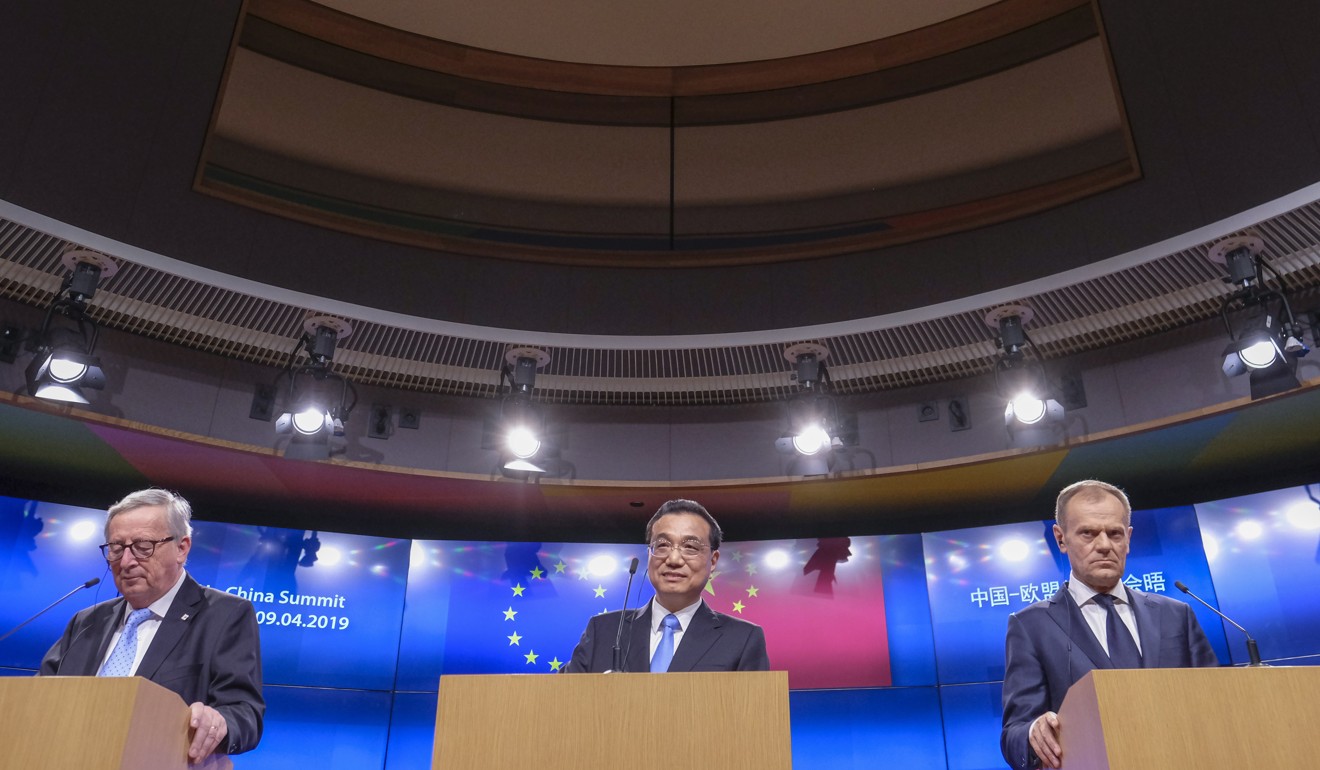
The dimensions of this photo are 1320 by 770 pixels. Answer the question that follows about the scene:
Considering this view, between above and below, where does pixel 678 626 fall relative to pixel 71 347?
below

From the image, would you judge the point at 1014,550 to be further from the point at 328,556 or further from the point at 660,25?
the point at 328,556

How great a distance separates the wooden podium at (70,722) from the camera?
1354mm

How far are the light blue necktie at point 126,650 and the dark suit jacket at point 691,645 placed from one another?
1050mm

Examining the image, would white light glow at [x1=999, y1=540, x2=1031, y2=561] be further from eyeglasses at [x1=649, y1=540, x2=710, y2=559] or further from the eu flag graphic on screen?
eyeglasses at [x1=649, y1=540, x2=710, y2=559]

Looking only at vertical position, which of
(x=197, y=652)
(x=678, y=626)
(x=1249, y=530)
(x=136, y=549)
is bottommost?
(x=197, y=652)

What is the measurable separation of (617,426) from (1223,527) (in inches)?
116

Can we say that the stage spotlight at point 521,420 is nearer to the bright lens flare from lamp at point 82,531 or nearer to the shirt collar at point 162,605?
the bright lens flare from lamp at point 82,531

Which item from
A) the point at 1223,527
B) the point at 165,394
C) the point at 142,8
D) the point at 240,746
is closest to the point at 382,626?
the point at 165,394

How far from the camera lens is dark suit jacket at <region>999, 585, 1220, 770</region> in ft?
6.66

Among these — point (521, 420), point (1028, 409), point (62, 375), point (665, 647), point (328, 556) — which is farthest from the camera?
point (328, 556)

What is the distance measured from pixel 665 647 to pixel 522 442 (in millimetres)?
2164

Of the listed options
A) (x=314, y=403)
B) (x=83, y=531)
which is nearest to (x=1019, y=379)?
(x=314, y=403)

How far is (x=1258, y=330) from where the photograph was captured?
3486 mm

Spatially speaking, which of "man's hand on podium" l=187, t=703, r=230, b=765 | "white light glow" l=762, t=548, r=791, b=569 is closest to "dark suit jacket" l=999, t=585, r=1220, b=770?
"man's hand on podium" l=187, t=703, r=230, b=765
